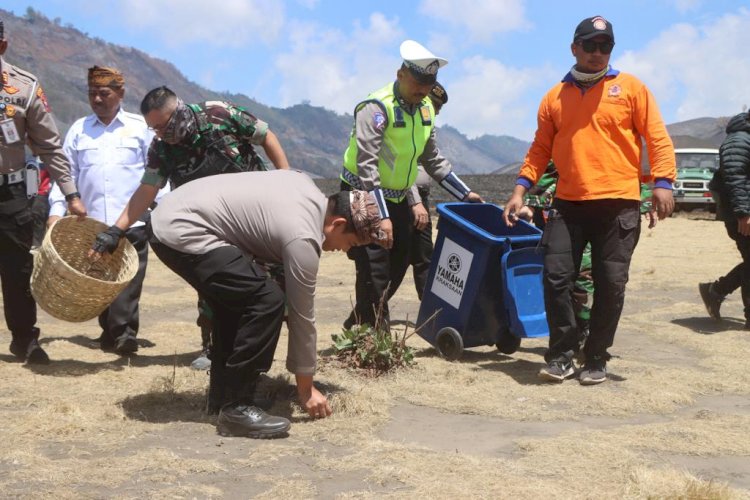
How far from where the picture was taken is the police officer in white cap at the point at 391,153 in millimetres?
6160

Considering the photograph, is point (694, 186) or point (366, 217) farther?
point (694, 186)

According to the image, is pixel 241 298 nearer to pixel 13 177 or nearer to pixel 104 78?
pixel 13 177

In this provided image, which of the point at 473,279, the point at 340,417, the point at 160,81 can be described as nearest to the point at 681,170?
the point at 473,279

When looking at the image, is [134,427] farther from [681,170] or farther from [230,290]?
[681,170]

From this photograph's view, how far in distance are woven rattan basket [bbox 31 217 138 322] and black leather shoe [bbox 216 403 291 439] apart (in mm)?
1461

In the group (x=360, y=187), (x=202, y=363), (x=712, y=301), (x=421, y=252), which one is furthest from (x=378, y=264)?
(x=712, y=301)

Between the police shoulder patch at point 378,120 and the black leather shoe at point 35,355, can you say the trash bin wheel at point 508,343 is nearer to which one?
the police shoulder patch at point 378,120

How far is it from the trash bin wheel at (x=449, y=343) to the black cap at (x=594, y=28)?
203 cm

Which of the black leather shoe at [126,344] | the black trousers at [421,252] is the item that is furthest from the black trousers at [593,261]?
the black leather shoe at [126,344]

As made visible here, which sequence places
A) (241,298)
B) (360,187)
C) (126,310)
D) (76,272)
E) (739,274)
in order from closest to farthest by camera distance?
1. (241,298)
2. (76,272)
3. (360,187)
4. (126,310)
5. (739,274)

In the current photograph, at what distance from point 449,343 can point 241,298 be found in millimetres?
2337

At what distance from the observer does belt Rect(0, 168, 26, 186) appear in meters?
6.12

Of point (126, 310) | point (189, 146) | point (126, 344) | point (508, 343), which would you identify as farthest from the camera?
point (126, 310)

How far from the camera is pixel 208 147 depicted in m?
5.86
